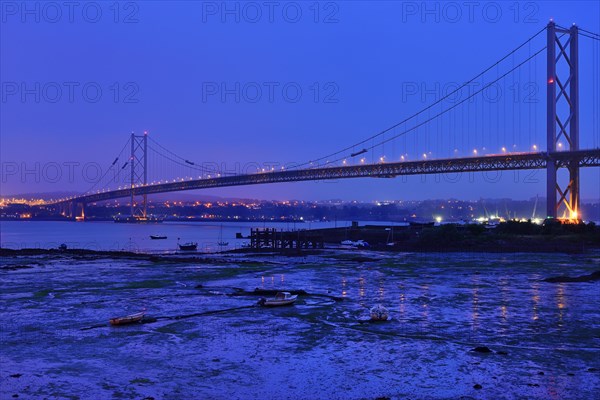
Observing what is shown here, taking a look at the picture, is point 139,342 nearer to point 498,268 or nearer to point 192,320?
point 192,320

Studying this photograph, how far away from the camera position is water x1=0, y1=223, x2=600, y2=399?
34.1 feet

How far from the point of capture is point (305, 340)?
45.5 feet

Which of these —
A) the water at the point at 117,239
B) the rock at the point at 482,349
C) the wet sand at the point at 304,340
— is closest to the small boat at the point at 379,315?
the wet sand at the point at 304,340

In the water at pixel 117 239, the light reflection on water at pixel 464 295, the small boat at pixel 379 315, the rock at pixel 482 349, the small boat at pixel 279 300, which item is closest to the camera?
the rock at pixel 482 349

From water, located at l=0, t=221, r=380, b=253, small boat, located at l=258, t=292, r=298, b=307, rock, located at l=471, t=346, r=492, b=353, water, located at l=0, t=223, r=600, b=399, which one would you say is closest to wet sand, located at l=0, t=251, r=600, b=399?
water, located at l=0, t=223, r=600, b=399

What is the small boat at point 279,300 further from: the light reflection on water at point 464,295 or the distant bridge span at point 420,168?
the distant bridge span at point 420,168

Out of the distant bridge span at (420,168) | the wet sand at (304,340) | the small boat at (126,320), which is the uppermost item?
the distant bridge span at (420,168)

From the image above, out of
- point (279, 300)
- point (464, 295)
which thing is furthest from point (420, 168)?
point (279, 300)

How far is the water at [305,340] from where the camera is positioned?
10398 mm

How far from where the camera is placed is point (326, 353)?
1270 centimetres

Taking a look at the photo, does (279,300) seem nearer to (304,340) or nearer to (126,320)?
(304,340)

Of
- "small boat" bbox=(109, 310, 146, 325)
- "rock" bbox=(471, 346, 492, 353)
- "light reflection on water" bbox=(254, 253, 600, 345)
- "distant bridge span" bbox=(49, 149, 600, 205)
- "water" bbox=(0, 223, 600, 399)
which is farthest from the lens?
"distant bridge span" bbox=(49, 149, 600, 205)

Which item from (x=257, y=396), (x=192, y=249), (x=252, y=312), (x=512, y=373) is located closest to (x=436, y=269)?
(x=252, y=312)

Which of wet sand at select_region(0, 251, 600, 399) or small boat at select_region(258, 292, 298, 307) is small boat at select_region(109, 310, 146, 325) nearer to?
wet sand at select_region(0, 251, 600, 399)
